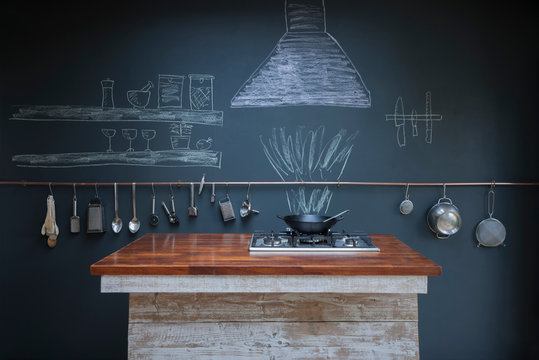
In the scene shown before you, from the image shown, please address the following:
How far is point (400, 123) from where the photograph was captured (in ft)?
7.67

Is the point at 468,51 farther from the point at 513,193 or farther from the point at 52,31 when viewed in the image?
the point at 52,31

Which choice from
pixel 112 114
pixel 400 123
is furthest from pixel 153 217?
pixel 400 123

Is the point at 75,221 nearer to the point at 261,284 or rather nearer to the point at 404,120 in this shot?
the point at 261,284

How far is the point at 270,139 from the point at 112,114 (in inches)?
40.9

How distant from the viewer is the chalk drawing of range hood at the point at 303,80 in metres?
2.34

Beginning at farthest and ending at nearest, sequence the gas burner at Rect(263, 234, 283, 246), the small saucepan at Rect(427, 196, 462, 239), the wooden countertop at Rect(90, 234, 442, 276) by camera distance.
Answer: the small saucepan at Rect(427, 196, 462, 239), the gas burner at Rect(263, 234, 283, 246), the wooden countertop at Rect(90, 234, 442, 276)

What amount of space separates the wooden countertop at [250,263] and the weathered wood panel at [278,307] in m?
0.18

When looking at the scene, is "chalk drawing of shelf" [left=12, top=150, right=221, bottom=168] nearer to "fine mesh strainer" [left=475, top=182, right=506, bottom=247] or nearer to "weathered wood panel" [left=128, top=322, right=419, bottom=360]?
"weathered wood panel" [left=128, top=322, right=419, bottom=360]

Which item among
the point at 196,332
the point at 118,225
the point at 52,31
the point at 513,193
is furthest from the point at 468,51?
the point at 52,31

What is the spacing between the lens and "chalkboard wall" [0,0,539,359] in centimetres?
230

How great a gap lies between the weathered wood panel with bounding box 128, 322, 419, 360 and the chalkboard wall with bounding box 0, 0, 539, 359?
81 cm

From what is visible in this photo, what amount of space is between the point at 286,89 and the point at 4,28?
6.17 ft

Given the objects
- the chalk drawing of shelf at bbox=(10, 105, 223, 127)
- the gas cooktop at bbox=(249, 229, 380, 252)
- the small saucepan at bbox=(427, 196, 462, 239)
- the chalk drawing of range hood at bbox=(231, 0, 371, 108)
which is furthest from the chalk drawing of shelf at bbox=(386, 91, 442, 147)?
the chalk drawing of shelf at bbox=(10, 105, 223, 127)

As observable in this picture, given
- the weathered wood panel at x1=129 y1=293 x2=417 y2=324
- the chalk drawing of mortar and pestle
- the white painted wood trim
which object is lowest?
the weathered wood panel at x1=129 y1=293 x2=417 y2=324
